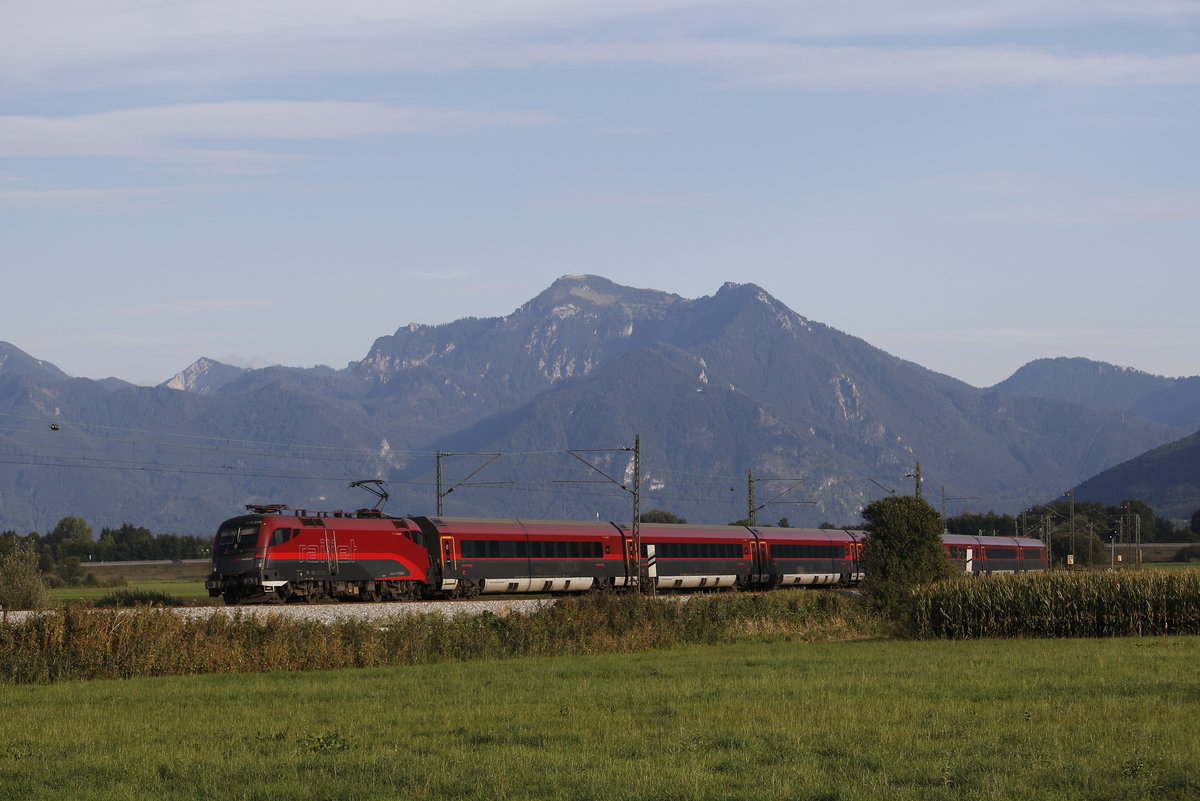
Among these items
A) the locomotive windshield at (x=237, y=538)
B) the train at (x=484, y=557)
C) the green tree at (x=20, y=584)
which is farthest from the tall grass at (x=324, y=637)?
the green tree at (x=20, y=584)

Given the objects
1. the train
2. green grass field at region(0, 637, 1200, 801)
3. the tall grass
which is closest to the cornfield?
the tall grass

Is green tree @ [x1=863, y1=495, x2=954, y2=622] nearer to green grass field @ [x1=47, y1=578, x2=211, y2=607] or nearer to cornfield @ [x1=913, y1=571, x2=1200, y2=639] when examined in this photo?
cornfield @ [x1=913, y1=571, x2=1200, y2=639]

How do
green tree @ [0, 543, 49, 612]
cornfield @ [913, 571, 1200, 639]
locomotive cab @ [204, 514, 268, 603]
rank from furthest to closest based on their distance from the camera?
green tree @ [0, 543, 49, 612] → locomotive cab @ [204, 514, 268, 603] → cornfield @ [913, 571, 1200, 639]

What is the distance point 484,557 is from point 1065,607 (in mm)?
27593

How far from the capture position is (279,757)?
61.3ft

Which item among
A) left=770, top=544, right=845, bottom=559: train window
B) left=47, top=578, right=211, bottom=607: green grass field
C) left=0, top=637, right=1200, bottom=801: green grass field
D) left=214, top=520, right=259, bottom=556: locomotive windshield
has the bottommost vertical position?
left=47, top=578, right=211, bottom=607: green grass field

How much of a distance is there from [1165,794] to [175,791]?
446 inches

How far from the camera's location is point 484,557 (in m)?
62.4

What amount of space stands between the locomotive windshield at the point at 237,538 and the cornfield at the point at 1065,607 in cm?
2459

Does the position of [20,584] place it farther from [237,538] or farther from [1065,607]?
[1065,607]

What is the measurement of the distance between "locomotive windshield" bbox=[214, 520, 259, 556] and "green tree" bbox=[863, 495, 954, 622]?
25039 millimetres

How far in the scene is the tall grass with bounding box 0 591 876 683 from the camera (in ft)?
101

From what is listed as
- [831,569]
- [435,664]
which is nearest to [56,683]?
[435,664]

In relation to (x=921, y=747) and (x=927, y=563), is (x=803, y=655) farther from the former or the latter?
(x=927, y=563)
